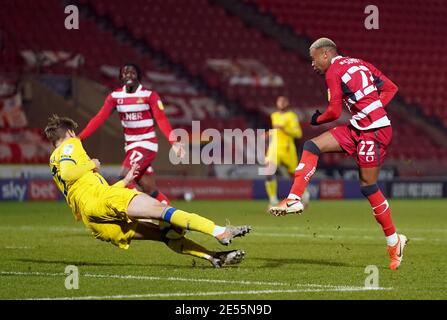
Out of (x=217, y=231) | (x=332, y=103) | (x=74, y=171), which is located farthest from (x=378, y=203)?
(x=74, y=171)

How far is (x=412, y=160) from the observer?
100 feet

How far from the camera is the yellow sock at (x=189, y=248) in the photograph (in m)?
10.2

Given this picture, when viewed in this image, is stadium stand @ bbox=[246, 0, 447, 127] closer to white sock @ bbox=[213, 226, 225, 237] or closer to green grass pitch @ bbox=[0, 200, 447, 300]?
green grass pitch @ bbox=[0, 200, 447, 300]

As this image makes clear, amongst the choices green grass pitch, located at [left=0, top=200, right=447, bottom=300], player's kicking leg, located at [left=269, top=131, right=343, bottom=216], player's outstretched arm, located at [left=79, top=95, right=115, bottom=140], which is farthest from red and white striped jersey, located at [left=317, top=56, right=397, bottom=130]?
player's outstretched arm, located at [left=79, top=95, right=115, bottom=140]

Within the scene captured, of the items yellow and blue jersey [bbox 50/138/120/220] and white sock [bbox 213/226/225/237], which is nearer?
white sock [bbox 213/226/225/237]

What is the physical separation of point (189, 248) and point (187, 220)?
2.28 ft

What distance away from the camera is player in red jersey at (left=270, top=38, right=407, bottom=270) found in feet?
34.5

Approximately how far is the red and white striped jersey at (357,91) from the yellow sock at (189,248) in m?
1.78

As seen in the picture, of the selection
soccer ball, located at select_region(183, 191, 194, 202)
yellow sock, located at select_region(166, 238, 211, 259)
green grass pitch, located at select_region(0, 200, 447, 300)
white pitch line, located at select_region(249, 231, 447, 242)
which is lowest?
soccer ball, located at select_region(183, 191, 194, 202)

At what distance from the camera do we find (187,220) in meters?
9.67

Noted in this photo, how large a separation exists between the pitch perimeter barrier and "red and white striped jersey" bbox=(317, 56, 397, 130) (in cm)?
1417

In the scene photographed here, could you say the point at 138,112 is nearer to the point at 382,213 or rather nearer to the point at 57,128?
the point at 57,128

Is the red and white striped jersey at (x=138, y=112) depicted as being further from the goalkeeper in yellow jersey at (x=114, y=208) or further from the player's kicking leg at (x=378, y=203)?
the player's kicking leg at (x=378, y=203)
